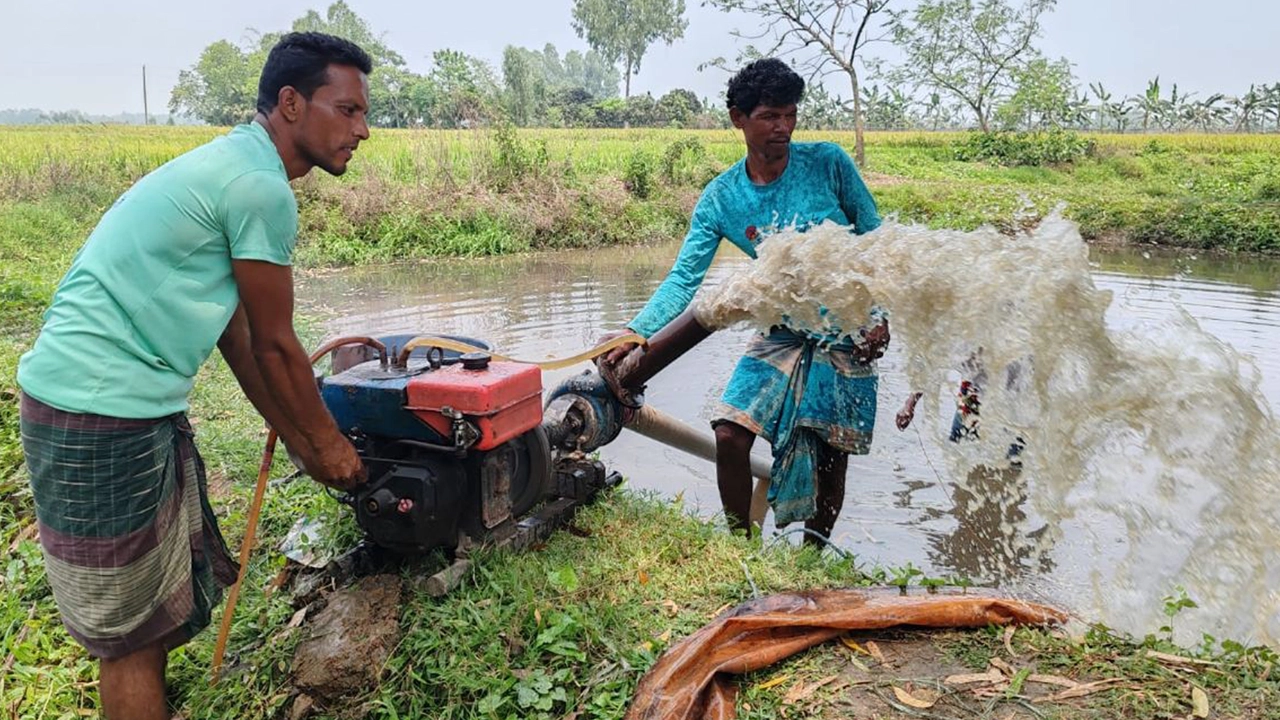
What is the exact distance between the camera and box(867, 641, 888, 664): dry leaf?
2222 millimetres

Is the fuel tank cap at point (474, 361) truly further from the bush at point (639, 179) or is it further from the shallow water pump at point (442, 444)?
the bush at point (639, 179)

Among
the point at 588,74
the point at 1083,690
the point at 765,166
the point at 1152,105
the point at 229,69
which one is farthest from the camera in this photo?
the point at 588,74

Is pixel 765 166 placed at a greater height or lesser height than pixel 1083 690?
greater

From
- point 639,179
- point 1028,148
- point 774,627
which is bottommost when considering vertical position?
point 774,627

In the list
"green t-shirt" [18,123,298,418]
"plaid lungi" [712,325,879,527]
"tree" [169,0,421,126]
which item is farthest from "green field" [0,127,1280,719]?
"tree" [169,0,421,126]

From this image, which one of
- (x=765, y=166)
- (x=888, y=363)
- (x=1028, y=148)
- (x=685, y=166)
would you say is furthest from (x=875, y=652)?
(x=1028, y=148)

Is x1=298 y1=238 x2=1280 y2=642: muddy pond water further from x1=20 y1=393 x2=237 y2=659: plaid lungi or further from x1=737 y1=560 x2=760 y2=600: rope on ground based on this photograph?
x1=20 y1=393 x2=237 y2=659: plaid lungi

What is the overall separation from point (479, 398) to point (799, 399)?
4.84 feet

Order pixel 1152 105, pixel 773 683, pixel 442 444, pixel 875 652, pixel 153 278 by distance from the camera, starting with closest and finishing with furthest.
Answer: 1. pixel 153 278
2. pixel 773 683
3. pixel 875 652
4. pixel 442 444
5. pixel 1152 105

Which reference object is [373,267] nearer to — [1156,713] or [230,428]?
[230,428]

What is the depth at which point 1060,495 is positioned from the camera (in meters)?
2.66

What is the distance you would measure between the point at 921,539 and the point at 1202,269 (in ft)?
34.5

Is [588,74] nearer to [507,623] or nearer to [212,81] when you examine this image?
[212,81]

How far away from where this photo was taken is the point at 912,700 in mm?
2045
